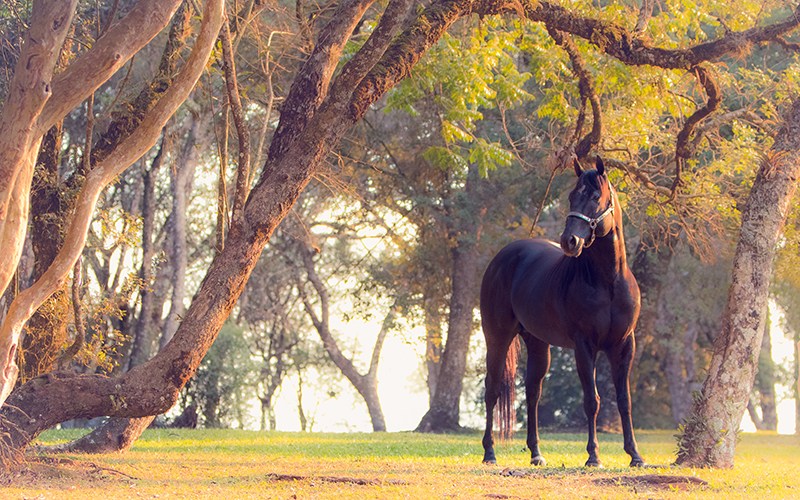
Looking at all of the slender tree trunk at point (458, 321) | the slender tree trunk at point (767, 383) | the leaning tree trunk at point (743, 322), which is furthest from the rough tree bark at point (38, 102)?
the slender tree trunk at point (767, 383)

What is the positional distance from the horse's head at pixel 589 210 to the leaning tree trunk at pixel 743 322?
7.85 ft

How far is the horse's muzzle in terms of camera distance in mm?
8891

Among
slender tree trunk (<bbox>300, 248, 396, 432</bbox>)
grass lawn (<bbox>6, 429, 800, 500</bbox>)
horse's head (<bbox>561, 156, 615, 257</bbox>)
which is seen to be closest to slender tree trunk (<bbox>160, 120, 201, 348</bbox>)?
slender tree trunk (<bbox>300, 248, 396, 432</bbox>)

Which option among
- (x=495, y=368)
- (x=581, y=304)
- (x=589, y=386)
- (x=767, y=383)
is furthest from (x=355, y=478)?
(x=767, y=383)

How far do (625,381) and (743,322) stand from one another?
1.90 meters

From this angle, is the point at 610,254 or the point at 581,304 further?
the point at 581,304

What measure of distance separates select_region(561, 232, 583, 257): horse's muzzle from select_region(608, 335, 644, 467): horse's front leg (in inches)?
55.6

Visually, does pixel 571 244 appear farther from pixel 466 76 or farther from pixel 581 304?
pixel 466 76

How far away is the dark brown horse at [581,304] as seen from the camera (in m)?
9.23

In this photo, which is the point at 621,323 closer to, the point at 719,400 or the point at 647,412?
the point at 719,400

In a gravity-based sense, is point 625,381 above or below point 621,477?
above

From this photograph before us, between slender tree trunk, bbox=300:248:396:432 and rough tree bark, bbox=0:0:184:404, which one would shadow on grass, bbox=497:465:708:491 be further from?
slender tree trunk, bbox=300:248:396:432

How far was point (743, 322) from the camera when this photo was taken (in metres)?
10.6

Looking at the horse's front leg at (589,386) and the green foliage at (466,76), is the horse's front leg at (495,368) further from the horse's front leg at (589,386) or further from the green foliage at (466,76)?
the green foliage at (466,76)
